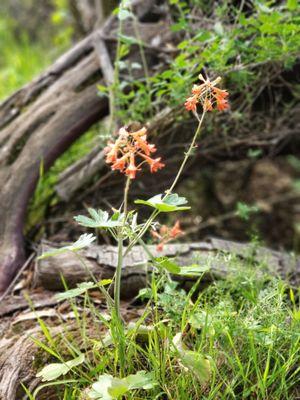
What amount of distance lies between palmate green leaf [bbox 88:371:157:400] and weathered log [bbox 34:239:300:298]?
78 cm

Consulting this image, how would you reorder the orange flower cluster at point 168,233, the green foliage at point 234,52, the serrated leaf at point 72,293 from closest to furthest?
the serrated leaf at point 72,293, the orange flower cluster at point 168,233, the green foliage at point 234,52

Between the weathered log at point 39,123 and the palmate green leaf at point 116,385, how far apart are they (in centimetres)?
113

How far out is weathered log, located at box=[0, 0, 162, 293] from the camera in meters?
2.67

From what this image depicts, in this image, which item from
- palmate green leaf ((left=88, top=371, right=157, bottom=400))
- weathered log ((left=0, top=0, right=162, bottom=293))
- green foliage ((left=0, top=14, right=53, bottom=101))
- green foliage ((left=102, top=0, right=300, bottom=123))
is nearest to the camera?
palmate green leaf ((left=88, top=371, right=157, bottom=400))

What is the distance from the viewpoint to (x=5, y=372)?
1.81 m

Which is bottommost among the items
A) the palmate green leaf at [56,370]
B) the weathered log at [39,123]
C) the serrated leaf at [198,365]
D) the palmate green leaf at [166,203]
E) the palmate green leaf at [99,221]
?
the serrated leaf at [198,365]

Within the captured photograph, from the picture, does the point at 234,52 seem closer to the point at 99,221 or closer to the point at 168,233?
the point at 168,233

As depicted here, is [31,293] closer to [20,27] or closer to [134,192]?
[134,192]

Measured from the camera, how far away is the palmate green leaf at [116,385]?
1444mm

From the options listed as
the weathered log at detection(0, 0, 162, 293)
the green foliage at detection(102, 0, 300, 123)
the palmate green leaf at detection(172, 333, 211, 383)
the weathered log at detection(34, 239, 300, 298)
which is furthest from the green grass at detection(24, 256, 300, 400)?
the green foliage at detection(102, 0, 300, 123)

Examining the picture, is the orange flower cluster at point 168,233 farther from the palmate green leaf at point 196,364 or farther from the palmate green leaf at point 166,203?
the palmate green leaf at point 196,364

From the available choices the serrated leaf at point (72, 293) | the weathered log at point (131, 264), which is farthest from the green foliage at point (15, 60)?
the serrated leaf at point (72, 293)

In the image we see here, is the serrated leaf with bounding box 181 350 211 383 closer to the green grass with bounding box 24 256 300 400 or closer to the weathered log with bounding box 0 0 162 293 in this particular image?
the green grass with bounding box 24 256 300 400

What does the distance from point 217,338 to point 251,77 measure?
1.38 meters
